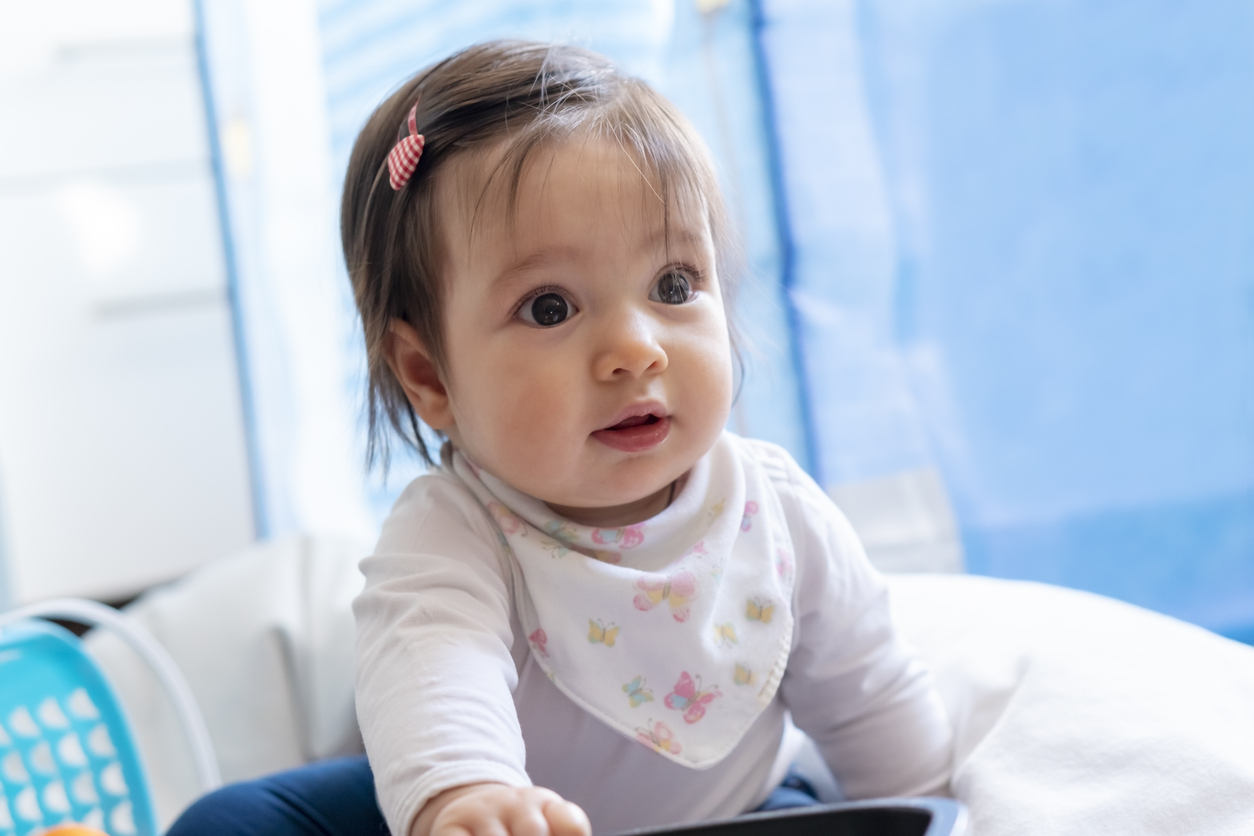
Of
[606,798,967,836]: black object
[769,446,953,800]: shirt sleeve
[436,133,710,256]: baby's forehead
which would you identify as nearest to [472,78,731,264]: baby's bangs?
[436,133,710,256]: baby's forehead

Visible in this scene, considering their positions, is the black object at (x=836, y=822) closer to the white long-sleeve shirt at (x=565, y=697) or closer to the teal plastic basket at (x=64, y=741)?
the white long-sleeve shirt at (x=565, y=697)

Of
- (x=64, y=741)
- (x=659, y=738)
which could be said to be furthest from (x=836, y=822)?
(x=64, y=741)

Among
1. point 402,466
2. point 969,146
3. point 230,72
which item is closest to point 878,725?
point 969,146

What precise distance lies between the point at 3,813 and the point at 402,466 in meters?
0.56

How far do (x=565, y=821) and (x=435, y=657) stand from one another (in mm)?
132

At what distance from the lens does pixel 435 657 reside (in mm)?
487

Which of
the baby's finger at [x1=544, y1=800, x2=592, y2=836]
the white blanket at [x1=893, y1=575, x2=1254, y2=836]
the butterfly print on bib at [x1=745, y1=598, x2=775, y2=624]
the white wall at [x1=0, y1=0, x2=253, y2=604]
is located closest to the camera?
the baby's finger at [x1=544, y1=800, x2=592, y2=836]

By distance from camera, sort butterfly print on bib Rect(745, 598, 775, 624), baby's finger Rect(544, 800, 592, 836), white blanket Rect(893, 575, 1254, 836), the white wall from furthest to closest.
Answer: the white wall, butterfly print on bib Rect(745, 598, 775, 624), white blanket Rect(893, 575, 1254, 836), baby's finger Rect(544, 800, 592, 836)

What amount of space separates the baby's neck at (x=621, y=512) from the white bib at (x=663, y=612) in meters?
0.02

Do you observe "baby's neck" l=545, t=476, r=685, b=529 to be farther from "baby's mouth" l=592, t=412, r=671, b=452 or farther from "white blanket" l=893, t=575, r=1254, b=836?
"white blanket" l=893, t=575, r=1254, b=836

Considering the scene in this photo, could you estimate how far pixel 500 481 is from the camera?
2.06ft

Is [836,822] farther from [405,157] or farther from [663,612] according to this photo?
[405,157]

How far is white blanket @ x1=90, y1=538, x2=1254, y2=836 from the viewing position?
0.53 metres

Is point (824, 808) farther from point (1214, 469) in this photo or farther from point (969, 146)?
point (969, 146)
